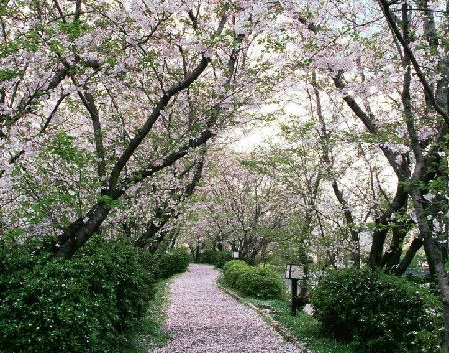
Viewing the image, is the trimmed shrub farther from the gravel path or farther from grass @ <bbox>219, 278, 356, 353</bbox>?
grass @ <bbox>219, 278, 356, 353</bbox>

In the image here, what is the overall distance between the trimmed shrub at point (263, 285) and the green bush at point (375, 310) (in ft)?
23.2

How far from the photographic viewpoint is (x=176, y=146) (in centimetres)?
873

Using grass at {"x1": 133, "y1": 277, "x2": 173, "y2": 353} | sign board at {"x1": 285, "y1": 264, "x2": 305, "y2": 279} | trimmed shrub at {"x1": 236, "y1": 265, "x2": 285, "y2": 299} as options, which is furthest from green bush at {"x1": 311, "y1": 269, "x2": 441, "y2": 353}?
trimmed shrub at {"x1": 236, "y1": 265, "x2": 285, "y2": 299}

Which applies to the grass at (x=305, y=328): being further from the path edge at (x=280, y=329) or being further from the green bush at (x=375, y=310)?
the green bush at (x=375, y=310)

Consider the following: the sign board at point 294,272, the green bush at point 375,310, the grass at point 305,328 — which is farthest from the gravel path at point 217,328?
the sign board at point 294,272

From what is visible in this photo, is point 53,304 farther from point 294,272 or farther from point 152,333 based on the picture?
point 294,272

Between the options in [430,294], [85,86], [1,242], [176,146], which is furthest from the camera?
[176,146]

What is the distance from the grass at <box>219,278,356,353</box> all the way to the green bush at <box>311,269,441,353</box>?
27 cm

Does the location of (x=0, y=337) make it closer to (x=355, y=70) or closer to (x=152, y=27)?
(x=152, y=27)

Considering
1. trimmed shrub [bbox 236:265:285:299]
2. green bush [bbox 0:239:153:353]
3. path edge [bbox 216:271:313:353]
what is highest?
green bush [bbox 0:239:153:353]

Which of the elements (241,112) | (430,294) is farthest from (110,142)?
(430,294)

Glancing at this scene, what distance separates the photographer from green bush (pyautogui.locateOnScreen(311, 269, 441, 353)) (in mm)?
7164

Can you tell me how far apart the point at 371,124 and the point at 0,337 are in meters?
6.95

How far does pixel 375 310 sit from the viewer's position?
25.8ft
